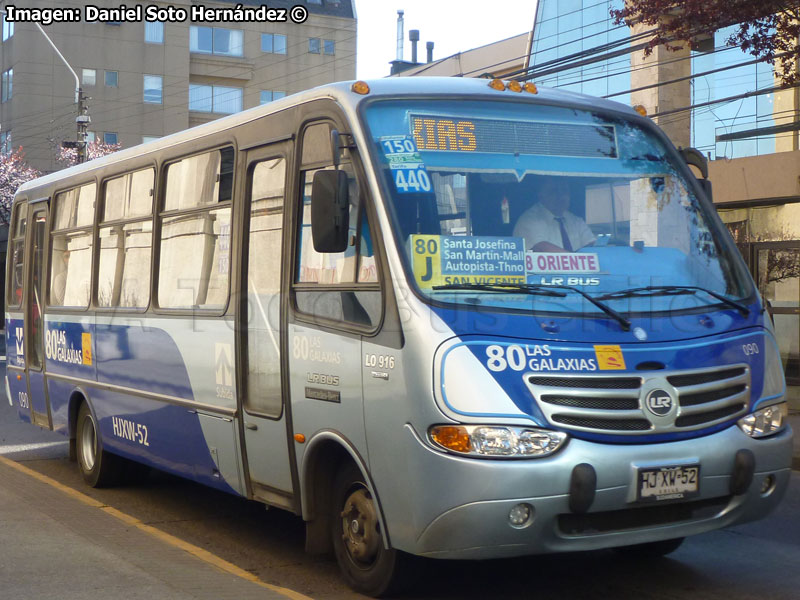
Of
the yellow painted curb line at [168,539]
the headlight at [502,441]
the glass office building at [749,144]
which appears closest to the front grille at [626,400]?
the headlight at [502,441]

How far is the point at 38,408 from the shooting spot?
11.5 meters

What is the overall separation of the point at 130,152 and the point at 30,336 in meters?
3.10

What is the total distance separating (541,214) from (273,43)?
53617 mm

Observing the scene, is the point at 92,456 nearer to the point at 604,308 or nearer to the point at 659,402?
the point at 604,308

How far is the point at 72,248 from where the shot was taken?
1071cm

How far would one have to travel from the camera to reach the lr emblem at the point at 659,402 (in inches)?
219

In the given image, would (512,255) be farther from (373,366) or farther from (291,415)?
(291,415)

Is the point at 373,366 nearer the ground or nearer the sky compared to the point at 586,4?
nearer the ground

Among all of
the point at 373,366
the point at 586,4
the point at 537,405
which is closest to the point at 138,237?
the point at 373,366

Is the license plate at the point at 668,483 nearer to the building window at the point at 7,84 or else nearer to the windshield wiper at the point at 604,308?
the windshield wiper at the point at 604,308

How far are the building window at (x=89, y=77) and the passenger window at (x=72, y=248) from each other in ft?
141

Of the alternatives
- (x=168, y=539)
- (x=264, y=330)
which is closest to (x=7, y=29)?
(x=168, y=539)

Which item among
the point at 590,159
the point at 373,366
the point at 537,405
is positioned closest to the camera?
the point at 537,405

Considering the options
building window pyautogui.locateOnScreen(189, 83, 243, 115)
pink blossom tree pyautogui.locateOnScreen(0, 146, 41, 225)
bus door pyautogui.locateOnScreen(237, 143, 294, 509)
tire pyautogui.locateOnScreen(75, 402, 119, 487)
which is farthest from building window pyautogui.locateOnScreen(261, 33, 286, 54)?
bus door pyautogui.locateOnScreen(237, 143, 294, 509)
